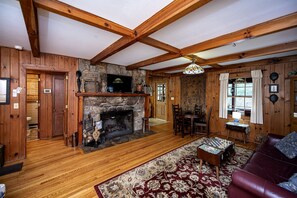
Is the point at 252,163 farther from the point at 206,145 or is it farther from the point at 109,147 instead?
the point at 109,147

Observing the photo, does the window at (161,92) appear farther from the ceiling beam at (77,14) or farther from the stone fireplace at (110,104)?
the ceiling beam at (77,14)

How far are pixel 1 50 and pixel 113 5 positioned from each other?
2.92 m

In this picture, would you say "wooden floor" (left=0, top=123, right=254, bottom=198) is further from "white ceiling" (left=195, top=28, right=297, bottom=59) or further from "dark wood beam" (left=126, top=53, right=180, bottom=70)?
"white ceiling" (left=195, top=28, right=297, bottom=59)

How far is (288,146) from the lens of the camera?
7.31 feet

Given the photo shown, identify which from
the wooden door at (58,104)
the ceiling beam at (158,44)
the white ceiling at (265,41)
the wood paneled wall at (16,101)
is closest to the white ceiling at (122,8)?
the ceiling beam at (158,44)

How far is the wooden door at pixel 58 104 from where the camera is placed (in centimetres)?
421

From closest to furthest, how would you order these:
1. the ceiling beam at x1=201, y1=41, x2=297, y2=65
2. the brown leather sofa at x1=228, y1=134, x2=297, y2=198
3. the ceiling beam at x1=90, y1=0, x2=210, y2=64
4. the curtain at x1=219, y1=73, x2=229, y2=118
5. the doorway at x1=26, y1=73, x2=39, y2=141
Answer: the brown leather sofa at x1=228, y1=134, x2=297, y2=198, the ceiling beam at x1=90, y1=0, x2=210, y2=64, the ceiling beam at x1=201, y1=41, x2=297, y2=65, the curtain at x1=219, y1=73, x2=229, y2=118, the doorway at x1=26, y1=73, x2=39, y2=141

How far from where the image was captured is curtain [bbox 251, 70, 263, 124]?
3.77 m

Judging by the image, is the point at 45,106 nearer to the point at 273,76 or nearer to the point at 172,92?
the point at 172,92

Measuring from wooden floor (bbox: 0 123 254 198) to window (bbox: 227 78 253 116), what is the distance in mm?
1203

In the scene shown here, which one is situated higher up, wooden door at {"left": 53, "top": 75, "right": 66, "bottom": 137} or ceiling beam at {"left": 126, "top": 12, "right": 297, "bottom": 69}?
ceiling beam at {"left": 126, "top": 12, "right": 297, "bottom": 69}

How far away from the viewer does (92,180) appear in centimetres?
216

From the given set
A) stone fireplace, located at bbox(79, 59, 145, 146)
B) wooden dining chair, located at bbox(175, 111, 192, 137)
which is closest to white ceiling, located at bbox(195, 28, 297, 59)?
wooden dining chair, located at bbox(175, 111, 192, 137)

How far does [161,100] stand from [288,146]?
550 centimetres
